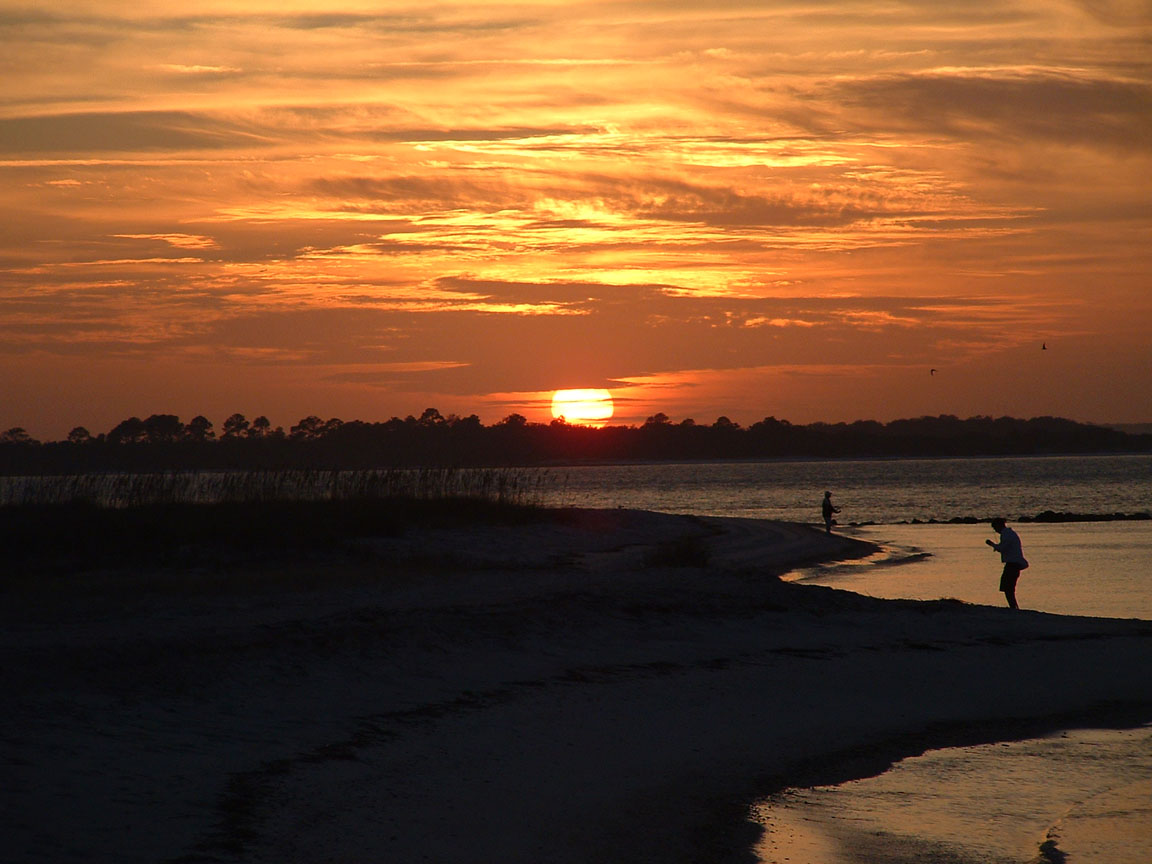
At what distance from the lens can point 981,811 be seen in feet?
31.0

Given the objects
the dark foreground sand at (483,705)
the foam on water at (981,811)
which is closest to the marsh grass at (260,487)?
the dark foreground sand at (483,705)

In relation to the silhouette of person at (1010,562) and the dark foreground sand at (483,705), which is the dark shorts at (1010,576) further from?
the dark foreground sand at (483,705)

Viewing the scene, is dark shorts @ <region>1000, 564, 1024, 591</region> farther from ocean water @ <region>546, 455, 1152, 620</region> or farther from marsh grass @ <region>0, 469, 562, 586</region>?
marsh grass @ <region>0, 469, 562, 586</region>

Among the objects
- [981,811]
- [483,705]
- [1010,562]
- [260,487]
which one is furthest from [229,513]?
[981,811]

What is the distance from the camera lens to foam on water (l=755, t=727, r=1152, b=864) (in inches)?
332

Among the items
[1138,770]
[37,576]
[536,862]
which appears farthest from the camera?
[37,576]

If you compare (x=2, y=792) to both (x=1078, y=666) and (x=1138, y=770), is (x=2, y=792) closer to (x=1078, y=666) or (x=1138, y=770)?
(x=1138, y=770)

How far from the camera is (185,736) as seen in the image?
9742mm

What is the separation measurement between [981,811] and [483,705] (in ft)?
15.8

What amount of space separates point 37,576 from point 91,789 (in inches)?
651

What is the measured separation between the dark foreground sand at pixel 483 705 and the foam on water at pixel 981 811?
399 mm

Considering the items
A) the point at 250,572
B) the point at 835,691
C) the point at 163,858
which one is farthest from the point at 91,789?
the point at 250,572

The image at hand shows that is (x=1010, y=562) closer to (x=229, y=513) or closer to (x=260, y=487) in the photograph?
(x=229, y=513)

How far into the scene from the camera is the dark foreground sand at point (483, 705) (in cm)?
805
